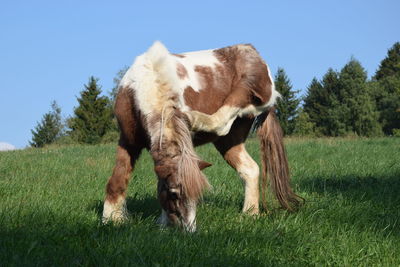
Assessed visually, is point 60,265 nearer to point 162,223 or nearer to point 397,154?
point 162,223

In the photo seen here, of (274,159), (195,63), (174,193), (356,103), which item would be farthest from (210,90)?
(356,103)

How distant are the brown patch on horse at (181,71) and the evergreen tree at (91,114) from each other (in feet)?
147

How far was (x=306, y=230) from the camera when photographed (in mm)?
4422

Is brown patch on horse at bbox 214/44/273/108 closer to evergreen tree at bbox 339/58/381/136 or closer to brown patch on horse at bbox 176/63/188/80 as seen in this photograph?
brown patch on horse at bbox 176/63/188/80

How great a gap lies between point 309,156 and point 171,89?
770cm

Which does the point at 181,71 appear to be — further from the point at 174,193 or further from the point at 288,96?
the point at 288,96

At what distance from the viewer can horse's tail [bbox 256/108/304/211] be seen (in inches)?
224

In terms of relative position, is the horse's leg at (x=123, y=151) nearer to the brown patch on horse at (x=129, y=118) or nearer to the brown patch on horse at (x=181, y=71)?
the brown patch on horse at (x=129, y=118)

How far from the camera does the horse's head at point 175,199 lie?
3.89 metres

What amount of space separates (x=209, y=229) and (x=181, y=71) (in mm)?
1812

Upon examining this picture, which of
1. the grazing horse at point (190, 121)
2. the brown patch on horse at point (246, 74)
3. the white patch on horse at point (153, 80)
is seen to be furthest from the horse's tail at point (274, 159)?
the white patch on horse at point (153, 80)

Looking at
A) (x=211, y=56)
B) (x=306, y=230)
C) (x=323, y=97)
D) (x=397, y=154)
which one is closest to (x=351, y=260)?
(x=306, y=230)

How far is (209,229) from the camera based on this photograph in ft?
13.8

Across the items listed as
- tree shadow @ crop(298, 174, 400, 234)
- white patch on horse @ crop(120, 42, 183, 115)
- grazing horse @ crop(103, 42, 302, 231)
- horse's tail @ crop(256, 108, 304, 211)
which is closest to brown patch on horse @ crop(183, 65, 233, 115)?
grazing horse @ crop(103, 42, 302, 231)
